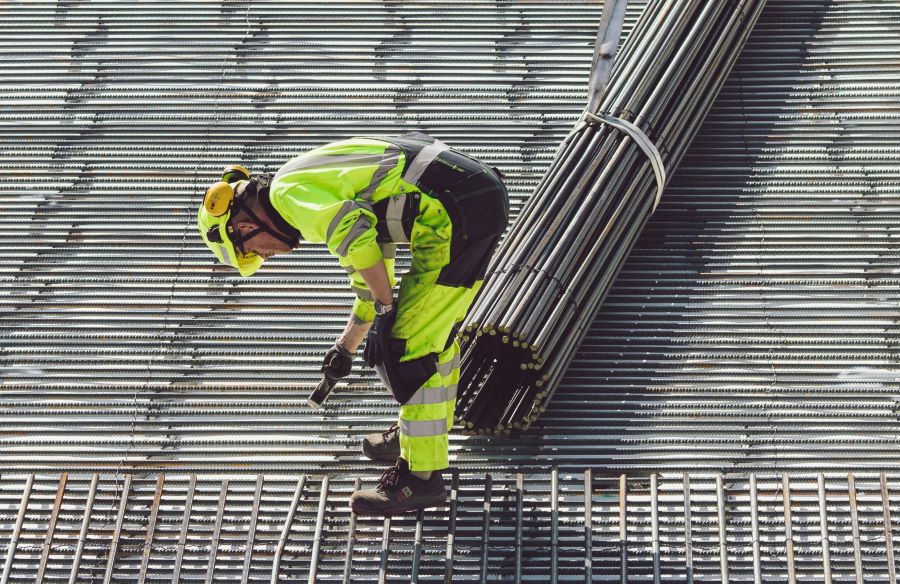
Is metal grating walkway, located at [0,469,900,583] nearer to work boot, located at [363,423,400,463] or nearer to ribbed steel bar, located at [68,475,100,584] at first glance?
ribbed steel bar, located at [68,475,100,584]

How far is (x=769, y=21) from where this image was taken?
6.19 meters

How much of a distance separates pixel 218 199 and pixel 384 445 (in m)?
1.40

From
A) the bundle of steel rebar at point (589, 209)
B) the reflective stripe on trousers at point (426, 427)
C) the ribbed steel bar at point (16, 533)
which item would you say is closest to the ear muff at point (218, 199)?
the reflective stripe on trousers at point (426, 427)

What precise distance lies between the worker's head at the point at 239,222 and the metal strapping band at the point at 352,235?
1.46ft

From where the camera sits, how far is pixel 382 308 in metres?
4.02

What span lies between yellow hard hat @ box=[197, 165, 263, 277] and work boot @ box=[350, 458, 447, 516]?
1187mm

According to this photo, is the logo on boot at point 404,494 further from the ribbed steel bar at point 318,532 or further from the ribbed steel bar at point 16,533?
the ribbed steel bar at point 16,533

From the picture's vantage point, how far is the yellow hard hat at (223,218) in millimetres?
3959

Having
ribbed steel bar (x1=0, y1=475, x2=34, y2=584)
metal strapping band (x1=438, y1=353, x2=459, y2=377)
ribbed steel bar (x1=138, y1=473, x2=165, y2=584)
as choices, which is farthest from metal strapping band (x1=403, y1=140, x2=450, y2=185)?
ribbed steel bar (x1=0, y1=475, x2=34, y2=584)

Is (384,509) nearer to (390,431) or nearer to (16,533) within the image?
(390,431)

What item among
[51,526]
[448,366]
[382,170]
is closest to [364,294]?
[448,366]

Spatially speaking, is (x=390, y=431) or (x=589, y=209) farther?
(x=589, y=209)

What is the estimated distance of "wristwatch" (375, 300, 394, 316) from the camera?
4.00 metres

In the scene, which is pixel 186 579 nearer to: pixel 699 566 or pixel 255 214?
pixel 255 214
